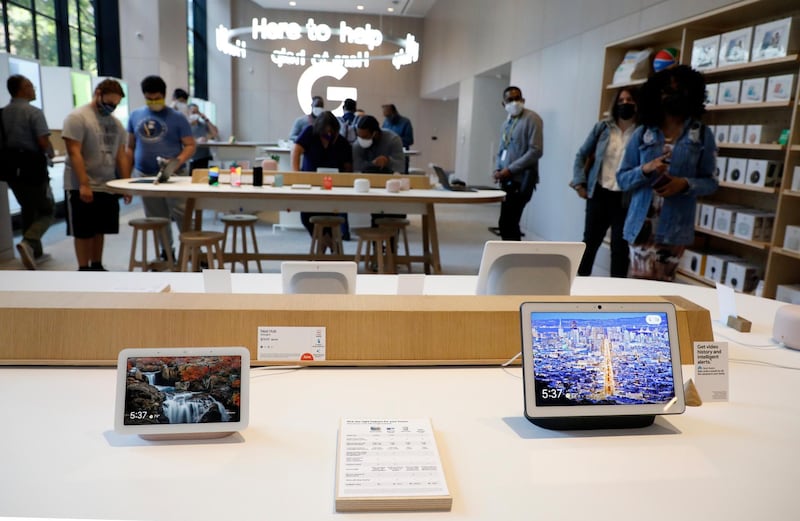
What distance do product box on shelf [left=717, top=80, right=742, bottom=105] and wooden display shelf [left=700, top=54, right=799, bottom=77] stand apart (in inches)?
3.5

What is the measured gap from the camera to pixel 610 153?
425cm

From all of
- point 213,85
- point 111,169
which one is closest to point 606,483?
point 111,169

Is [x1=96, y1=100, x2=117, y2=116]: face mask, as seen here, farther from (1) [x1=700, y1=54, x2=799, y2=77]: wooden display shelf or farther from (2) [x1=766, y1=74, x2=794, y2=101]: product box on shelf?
(2) [x1=766, y1=74, x2=794, y2=101]: product box on shelf

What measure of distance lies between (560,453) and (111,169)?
14.2ft

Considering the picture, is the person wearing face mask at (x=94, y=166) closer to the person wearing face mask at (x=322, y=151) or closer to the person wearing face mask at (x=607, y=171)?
the person wearing face mask at (x=322, y=151)

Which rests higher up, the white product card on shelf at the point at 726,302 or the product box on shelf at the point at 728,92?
the product box on shelf at the point at 728,92

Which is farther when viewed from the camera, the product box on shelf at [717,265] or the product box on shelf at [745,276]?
the product box on shelf at [717,265]

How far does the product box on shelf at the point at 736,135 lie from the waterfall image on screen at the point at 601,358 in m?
3.27

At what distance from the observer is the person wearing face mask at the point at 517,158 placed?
6047 millimetres

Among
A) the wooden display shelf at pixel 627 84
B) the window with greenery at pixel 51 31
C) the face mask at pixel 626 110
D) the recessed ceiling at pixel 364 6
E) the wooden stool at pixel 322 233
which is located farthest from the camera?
the recessed ceiling at pixel 364 6

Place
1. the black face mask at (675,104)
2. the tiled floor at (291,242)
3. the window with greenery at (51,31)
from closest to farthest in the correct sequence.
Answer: the black face mask at (675,104) → the tiled floor at (291,242) → the window with greenery at (51,31)

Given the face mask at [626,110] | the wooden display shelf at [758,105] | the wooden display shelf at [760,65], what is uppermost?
the wooden display shelf at [760,65]

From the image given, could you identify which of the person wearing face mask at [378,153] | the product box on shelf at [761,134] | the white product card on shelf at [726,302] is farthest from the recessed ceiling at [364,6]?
the white product card on shelf at [726,302]

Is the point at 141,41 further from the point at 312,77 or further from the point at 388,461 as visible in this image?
the point at 388,461
